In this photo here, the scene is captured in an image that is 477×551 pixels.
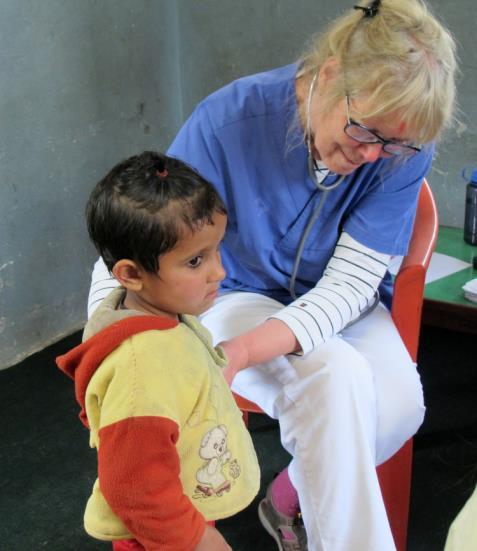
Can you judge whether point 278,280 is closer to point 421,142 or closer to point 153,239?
point 421,142

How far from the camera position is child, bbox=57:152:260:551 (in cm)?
90

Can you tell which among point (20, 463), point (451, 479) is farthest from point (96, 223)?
point (451, 479)

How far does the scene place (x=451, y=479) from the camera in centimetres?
179

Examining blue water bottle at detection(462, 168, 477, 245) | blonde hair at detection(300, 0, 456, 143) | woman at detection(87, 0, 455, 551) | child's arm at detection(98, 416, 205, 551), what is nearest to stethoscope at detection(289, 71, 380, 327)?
woman at detection(87, 0, 455, 551)

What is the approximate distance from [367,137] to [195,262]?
16.3 inches

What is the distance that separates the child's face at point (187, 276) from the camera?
974mm

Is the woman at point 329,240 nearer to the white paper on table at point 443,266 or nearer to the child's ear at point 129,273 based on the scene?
the child's ear at point 129,273

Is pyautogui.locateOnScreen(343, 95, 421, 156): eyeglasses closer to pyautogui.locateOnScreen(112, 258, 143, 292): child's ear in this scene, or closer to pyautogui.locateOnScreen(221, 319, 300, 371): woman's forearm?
pyautogui.locateOnScreen(221, 319, 300, 371): woman's forearm

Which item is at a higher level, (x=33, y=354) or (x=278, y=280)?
(x=278, y=280)

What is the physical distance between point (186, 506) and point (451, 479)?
3.42 ft

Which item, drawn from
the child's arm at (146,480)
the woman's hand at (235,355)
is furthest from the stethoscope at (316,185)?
the child's arm at (146,480)

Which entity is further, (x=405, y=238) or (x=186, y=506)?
(x=405, y=238)

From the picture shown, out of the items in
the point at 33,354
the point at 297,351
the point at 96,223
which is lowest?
the point at 33,354

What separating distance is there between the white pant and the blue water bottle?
88 cm
